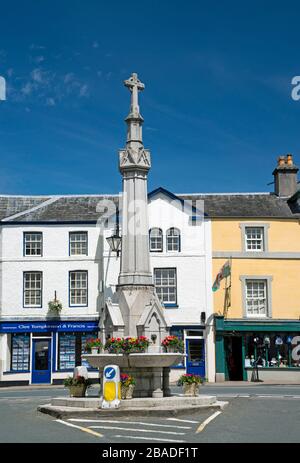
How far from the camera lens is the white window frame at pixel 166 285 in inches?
1268

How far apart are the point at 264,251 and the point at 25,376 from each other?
45.0 ft

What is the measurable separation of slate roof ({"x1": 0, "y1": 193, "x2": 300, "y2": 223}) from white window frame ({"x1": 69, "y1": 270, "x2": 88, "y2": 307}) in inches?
108

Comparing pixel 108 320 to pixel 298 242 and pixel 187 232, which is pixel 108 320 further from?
pixel 298 242

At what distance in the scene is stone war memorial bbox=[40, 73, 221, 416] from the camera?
1545cm

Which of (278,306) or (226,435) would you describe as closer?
(226,435)

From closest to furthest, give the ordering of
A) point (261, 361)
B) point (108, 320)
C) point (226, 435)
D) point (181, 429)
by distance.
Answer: point (226, 435), point (181, 429), point (108, 320), point (261, 361)

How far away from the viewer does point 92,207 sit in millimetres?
34594

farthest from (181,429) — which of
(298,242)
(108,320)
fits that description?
(298,242)

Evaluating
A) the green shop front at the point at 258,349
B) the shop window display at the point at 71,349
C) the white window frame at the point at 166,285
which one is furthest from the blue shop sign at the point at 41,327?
the green shop front at the point at 258,349

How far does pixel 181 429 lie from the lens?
1209 centimetres

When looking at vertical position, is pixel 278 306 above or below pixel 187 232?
below

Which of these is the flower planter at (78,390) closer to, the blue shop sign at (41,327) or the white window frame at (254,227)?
the blue shop sign at (41,327)

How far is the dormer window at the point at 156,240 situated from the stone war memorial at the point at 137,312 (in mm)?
14928

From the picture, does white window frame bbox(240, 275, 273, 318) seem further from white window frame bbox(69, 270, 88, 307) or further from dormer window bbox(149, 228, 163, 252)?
white window frame bbox(69, 270, 88, 307)
